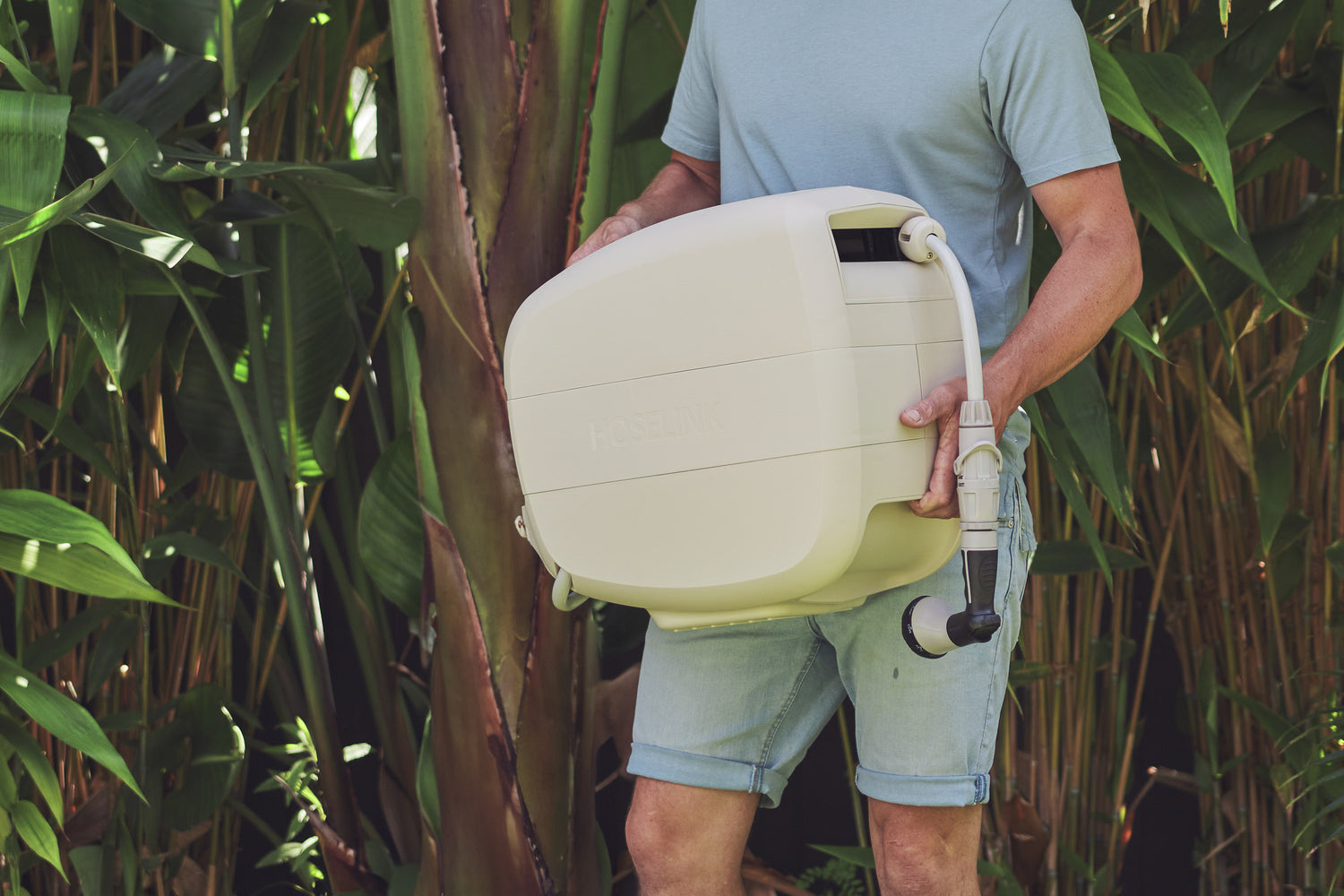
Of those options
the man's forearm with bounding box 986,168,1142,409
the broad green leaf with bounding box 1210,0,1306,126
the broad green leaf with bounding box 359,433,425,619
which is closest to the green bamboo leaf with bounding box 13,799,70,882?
the broad green leaf with bounding box 359,433,425,619

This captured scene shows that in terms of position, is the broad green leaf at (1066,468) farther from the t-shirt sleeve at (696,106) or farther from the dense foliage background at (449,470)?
the t-shirt sleeve at (696,106)

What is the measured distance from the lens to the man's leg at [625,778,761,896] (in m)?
0.97

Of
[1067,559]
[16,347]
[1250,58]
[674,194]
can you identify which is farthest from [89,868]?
[1250,58]

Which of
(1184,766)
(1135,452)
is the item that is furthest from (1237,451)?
(1184,766)

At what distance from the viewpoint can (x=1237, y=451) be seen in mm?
1466

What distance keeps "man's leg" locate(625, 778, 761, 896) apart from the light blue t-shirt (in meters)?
0.41

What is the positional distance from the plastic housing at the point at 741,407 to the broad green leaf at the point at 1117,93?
363mm

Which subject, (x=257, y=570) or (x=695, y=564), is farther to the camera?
(x=257, y=570)

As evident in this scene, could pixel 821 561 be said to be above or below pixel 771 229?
below

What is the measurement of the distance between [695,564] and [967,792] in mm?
276

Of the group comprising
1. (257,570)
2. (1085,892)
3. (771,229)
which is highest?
(771,229)

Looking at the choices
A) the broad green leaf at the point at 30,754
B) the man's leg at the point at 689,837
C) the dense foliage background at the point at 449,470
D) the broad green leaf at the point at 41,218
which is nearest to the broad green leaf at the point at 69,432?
the dense foliage background at the point at 449,470

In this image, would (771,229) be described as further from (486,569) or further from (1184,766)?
(1184,766)

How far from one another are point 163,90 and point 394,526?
0.52 m
